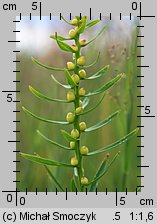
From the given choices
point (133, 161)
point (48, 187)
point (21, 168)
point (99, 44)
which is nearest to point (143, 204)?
point (133, 161)

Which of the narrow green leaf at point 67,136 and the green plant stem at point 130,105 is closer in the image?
the narrow green leaf at point 67,136

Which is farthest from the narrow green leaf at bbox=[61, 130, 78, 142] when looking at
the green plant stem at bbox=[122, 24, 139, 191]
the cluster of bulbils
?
the green plant stem at bbox=[122, 24, 139, 191]

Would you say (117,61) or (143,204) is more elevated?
(117,61)

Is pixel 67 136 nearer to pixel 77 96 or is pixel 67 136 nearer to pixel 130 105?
pixel 77 96

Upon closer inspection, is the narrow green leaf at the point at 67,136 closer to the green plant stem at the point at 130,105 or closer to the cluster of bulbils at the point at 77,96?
the cluster of bulbils at the point at 77,96

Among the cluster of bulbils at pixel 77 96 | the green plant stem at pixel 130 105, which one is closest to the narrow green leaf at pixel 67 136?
the cluster of bulbils at pixel 77 96

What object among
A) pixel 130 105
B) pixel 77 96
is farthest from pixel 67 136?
pixel 130 105

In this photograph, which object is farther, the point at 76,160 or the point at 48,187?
the point at 48,187

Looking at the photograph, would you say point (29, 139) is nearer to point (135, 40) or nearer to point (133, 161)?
point (133, 161)
